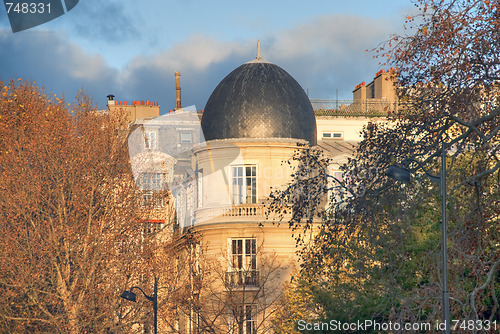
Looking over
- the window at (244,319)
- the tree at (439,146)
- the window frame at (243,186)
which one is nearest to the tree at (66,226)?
the window at (244,319)

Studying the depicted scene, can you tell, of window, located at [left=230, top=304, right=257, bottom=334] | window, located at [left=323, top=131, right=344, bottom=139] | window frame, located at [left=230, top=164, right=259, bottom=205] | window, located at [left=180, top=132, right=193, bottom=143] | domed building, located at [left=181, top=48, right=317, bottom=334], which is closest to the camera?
window, located at [left=230, top=304, right=257, bottom=334]

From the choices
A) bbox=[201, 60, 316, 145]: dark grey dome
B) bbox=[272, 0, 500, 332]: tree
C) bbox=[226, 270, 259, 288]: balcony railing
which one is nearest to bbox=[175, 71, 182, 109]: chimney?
bbox=[201, 60, 316, 145]: dark grey dome

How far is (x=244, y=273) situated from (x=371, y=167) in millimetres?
26930

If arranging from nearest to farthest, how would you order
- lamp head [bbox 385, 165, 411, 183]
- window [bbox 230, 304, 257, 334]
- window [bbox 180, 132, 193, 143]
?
lamp head [bbox 385, 165, 411, 183], window [bbox 230, 304, 257, 334], window [bbox 180, 132, 193, 143]

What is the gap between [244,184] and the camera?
47250 mm

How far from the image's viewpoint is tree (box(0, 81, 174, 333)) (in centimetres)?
3497

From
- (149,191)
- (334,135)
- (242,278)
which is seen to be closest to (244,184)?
(242,278)

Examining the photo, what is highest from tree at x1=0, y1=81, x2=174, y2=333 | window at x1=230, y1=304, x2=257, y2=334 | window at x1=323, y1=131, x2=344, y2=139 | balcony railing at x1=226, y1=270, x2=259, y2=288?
window at x1=323, y1=131, x2=344, y2=139

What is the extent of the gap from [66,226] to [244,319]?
446 inches

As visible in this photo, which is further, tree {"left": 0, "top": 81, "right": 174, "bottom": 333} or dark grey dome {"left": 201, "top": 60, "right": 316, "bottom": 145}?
dark grey dome {"left": 201, "top": 60, "right": 316, "bottom": 145}

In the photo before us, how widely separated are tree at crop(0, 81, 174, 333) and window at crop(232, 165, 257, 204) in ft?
27.8

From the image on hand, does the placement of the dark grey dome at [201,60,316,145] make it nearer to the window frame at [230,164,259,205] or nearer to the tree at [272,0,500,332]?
the window frame at [230,164,259,205]

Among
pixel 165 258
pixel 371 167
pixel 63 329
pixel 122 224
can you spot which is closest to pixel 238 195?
pixel 165 258

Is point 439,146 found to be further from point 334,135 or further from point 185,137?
point 185,137
